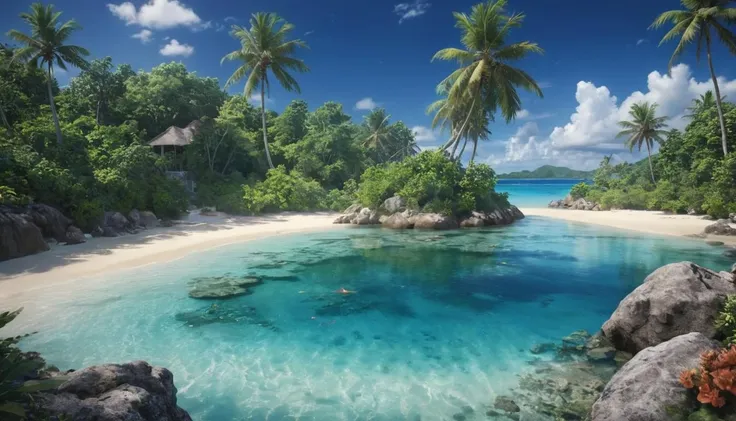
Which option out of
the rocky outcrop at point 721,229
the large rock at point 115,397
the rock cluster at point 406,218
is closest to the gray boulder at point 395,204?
the rock cluster at point 406,218

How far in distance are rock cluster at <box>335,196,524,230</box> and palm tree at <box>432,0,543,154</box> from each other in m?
7.53

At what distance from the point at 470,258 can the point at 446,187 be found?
418 inches

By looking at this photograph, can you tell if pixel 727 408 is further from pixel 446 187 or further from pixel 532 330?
pixel 446 187

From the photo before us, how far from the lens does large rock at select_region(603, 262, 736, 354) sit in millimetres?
6090

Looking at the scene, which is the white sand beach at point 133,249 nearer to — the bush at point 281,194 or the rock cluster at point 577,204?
the bush at point 281,194

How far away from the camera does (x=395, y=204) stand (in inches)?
1051

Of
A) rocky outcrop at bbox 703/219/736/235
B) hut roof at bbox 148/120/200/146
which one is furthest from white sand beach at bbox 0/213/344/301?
rocky outcrop at bbox 703/219/736/235

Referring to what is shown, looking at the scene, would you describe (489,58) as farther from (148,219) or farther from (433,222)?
(148,219)

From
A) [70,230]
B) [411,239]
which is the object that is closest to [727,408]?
[411,239]

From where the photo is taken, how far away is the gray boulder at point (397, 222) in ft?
83.5

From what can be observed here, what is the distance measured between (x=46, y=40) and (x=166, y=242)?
16.7 meters

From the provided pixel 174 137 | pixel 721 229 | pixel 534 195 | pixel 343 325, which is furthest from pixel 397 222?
pixel 534 195

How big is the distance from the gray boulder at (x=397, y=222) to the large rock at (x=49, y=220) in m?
18.0

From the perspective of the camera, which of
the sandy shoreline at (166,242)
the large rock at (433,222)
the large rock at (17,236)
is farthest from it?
the large rock at (433,222)
